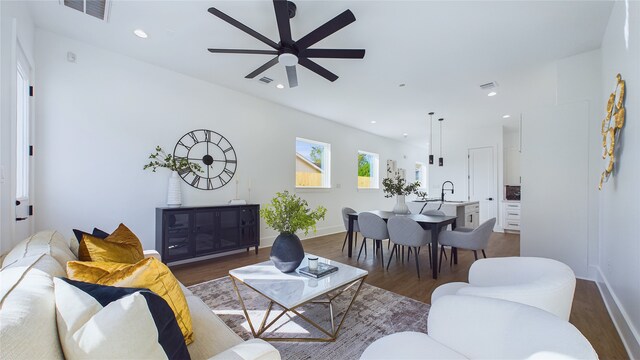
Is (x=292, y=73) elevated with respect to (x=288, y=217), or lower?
elevated

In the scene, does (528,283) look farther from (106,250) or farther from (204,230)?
(204,230)

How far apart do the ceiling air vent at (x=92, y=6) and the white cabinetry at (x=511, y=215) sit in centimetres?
819

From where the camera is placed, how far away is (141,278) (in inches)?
41.5

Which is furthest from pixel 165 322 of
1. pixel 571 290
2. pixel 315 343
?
pixel 571 290

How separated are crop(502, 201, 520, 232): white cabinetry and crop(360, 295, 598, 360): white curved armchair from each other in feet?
21.9

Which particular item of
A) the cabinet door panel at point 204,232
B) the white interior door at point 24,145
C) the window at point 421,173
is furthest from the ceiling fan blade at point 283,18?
the window at point 421,173

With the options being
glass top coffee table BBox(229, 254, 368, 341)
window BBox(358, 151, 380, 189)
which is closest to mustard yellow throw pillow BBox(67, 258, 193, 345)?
glass top coffee table BBox(229, 254, 368, 341)

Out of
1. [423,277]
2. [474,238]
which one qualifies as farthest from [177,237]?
[474,238]

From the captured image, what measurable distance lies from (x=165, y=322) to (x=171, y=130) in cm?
353

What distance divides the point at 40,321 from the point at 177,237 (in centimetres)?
296

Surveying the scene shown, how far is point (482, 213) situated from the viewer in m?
6.76

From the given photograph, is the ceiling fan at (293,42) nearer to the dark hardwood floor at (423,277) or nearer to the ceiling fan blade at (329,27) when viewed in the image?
the ceiling fan blade at (329,27)

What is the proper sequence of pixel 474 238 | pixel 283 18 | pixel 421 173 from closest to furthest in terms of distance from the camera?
1. pixel 283 18
2. pixel 474 238
3. pixel 421 173

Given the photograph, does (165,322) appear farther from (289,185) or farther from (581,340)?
(289,185)
